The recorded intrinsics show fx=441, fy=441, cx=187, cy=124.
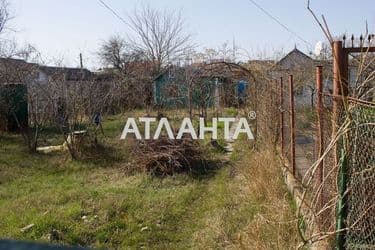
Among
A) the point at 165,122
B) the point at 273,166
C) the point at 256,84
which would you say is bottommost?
the point at 273,166

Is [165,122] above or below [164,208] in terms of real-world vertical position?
above

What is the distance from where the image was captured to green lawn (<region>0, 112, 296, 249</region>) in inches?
205

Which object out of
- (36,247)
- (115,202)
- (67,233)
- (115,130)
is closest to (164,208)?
(115,202)

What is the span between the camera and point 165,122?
1042 cm

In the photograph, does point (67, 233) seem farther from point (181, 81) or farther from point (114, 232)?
point (181, 81)

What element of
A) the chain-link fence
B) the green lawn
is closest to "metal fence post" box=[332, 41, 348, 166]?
the chain-link fence

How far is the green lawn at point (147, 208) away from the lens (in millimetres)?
5199

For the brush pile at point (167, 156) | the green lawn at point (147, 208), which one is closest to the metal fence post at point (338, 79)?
the green lawn at point (147, 208)

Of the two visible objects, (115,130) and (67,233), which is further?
(115,130)

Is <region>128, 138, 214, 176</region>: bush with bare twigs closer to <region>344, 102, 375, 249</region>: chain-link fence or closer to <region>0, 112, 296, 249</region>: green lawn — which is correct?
<region>0, 112, 296, 249</region>: green lawn

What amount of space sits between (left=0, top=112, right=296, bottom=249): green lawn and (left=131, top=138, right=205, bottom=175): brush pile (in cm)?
28

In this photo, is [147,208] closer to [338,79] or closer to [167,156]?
[167,156]

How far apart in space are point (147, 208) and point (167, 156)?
7.76ft

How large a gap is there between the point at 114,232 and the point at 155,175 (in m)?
3.11
